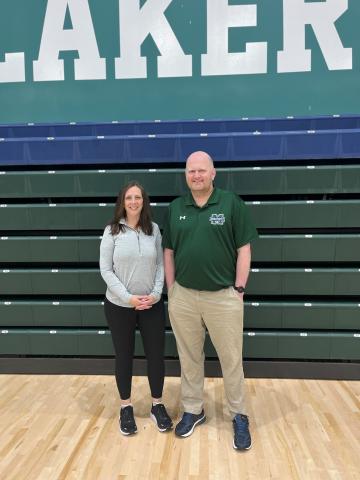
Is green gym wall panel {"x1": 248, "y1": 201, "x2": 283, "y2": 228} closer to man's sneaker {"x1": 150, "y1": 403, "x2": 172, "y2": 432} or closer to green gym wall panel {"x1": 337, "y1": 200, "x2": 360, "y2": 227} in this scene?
green gym wall panel {"x1": 337, "y1": 200, "x2": 360, "y2": 227}

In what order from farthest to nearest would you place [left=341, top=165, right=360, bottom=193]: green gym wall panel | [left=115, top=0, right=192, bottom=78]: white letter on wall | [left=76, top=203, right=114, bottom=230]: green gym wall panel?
[left=115, top=0, right=192, bottom=78]: white letter on wall < [left=76, top=203, right=114, bottom=230]: green gym wall panel < [left=341, top=165, right=360, bottom=193]: green gym wall panel

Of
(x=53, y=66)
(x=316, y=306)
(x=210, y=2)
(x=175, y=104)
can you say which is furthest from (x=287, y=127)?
(x=53, y=66)

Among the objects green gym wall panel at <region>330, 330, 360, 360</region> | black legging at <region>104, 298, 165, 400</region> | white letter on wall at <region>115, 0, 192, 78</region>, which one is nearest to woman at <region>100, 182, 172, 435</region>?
black legging at <region>104, 298, 165, 400</region>

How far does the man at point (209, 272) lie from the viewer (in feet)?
6.70

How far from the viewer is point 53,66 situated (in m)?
3.88

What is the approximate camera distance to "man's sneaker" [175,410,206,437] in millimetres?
2211

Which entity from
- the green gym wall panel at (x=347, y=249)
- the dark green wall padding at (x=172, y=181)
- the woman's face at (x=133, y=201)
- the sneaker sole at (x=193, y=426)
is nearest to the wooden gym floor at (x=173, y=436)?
the sneaker sole at (x=193, y=426)

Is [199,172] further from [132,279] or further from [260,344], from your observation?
[260,344]

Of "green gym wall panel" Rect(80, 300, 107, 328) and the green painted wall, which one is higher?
the green painted wall

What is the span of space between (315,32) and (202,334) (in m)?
3.13

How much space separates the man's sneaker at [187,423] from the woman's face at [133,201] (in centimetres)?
125

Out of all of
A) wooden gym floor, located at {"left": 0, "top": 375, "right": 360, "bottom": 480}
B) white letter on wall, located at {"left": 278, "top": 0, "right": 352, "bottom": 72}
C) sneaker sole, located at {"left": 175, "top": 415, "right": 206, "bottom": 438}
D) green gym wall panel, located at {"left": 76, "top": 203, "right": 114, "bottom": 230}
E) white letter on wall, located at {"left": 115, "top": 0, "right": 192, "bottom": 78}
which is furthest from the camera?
white letter on wall, located at {"left": 115, "top": 0, "right": 192, "bottom": 78}

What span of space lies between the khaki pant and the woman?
126 millimetres

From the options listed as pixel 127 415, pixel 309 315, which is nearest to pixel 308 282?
pixel 309 315
